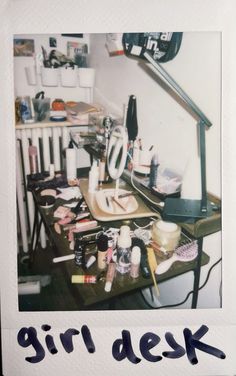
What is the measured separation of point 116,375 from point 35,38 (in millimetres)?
864

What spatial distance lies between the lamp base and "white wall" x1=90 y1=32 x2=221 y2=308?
53 mm

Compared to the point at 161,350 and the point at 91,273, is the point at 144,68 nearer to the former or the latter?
the point at 91,273

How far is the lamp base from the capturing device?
0.77 m

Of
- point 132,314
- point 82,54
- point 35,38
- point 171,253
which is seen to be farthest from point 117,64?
point 132,314

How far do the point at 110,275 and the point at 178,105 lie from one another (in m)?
0.63

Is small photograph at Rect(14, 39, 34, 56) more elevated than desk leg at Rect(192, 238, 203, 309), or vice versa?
small photograph at Rect(14, 39, 34, 56)

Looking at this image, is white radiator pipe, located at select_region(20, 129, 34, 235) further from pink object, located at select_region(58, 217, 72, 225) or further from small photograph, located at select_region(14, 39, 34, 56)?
small photograph, located at select_region(14, 39, 34, 56)

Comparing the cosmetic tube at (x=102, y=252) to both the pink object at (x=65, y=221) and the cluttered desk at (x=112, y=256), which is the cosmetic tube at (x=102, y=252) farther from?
the pink object at (x=65, y=221)

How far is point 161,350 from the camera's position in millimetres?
700

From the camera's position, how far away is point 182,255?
2.65 feet

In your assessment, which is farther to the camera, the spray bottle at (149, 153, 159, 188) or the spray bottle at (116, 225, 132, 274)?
the spray bottle at (149, 153, 159, 188)

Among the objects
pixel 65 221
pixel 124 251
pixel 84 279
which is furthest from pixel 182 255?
pixel 65 221

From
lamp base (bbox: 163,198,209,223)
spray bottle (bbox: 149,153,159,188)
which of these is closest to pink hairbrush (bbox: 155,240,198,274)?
lamp base (bbox: 163,198,209,223)

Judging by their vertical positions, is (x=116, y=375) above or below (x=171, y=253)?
below
